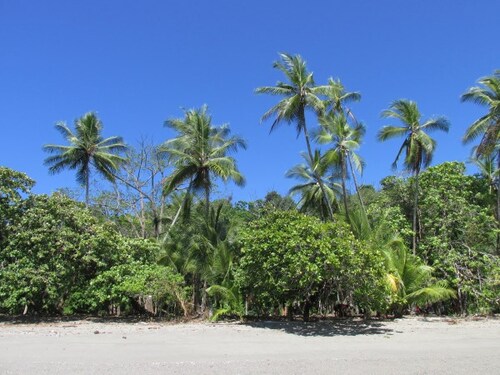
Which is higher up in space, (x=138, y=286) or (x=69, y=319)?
(x=138, y=286)

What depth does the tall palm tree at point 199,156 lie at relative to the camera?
2398 centimetres

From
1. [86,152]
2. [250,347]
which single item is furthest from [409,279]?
[86,152]

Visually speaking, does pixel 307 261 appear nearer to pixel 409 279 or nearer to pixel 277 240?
pixel 277 240

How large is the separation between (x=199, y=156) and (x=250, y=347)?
48.1 feet

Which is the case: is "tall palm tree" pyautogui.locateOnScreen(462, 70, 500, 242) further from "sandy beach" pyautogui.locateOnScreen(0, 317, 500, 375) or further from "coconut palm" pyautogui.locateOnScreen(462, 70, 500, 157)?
"sandy beach" pyautogui.locateOnScreen(0, 317, 500, 375)

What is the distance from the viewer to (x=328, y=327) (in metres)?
15.5

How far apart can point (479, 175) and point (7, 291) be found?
24.9 m

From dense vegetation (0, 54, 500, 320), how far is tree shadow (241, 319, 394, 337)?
2.88 feet

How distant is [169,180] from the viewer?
2531cm

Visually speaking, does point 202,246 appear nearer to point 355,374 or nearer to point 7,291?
point 7,291

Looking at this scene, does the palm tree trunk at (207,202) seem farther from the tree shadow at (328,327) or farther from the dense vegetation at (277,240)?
the tree shadow at (328,327)

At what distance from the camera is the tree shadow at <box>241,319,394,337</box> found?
1415cm

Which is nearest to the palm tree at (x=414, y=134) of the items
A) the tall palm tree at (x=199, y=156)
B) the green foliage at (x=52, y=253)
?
the tall palm tree at (x=199, y=156)

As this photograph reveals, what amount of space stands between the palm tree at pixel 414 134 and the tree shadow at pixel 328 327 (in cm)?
947
